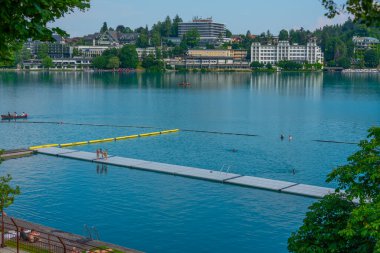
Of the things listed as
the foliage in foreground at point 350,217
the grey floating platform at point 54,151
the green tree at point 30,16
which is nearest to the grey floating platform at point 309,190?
→ the foliage in foreground at point 350,217

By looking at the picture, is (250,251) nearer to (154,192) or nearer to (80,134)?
(154,192)

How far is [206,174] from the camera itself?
1586 inches

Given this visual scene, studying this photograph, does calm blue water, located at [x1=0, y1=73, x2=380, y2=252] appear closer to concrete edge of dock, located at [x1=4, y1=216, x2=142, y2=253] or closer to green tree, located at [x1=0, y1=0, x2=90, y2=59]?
concrete edge of dock, located at [x1=4, y1=216, x2=142, y2=253]

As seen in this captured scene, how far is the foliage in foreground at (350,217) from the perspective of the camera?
13.9m

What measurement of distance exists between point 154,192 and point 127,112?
55123 mm

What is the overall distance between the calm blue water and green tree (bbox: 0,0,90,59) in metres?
15.7

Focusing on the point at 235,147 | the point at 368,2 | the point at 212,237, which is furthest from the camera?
the point at 235,147

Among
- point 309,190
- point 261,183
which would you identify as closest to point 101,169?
point 261,183

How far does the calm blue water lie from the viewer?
29188 mm

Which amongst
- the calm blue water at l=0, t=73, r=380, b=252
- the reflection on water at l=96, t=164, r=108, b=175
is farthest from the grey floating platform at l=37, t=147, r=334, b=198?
the calm blue water at l=0, t=73, r=380, b=252

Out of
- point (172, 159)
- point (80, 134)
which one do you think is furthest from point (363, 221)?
point (80, 134)

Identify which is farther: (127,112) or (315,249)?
(127,112)

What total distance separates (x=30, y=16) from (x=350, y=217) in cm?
972

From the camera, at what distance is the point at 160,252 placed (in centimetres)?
2656
